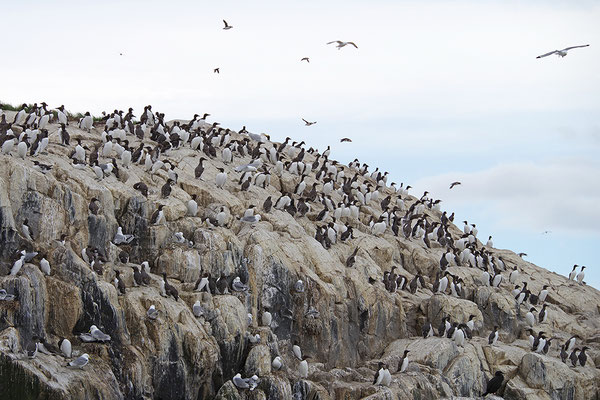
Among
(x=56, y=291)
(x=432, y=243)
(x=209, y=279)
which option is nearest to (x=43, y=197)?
(x=56, y=291)

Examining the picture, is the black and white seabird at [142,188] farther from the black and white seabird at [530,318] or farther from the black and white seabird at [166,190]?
the black and white seabird at [530,318]

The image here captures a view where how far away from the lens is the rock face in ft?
92.5

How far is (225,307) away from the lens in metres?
31.9

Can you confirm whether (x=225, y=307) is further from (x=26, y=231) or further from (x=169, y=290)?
(x=26, y=231)

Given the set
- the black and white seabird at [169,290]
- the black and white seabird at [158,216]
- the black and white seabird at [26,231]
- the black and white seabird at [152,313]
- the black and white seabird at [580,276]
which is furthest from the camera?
the black and white seabird at [580,276]

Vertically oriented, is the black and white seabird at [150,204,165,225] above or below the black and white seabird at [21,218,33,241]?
above

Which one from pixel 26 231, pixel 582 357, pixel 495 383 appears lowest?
pixel 495 383

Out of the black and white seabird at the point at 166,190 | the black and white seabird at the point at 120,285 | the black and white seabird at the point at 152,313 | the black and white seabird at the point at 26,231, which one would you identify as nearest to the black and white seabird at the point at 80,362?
the black and white seabird at the point at 152,313

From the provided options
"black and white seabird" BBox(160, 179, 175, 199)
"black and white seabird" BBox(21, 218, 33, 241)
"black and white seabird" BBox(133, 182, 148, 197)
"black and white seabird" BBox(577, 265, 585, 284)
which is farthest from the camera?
"black and white seabird" BBox(577, 265, 585, 284)

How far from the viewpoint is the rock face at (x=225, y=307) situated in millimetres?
28188

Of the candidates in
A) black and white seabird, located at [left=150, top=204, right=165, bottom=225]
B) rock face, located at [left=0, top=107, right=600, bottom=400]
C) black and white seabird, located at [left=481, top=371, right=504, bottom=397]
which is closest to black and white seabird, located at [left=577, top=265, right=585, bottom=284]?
rock face, located at [left=0, top=107, right=600, bottom=400]

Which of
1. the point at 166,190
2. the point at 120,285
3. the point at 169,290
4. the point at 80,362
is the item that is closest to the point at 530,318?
the point at 166,190

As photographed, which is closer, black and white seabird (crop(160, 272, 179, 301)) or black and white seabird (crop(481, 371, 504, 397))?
black and white seabird (crop(160, 272, 179, 301))

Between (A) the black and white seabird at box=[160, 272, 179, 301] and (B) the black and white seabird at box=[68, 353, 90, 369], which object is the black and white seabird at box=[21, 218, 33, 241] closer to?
(A) the black and white seabird at box=[160, 272, 179, 301]
